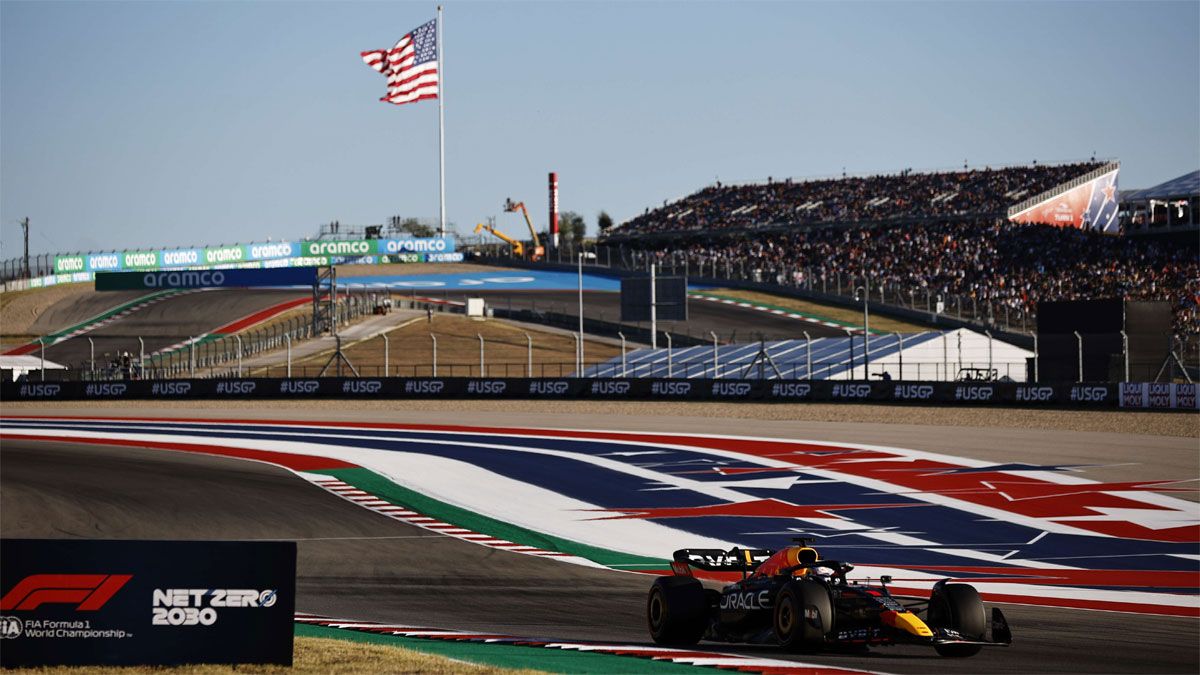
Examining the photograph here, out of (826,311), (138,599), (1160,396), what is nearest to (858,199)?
(826,311)

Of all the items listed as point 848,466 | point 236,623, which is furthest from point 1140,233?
point 236,623

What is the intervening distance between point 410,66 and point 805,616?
72977mm

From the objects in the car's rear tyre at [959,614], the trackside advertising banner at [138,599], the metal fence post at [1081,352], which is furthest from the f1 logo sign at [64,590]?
the metal fence post at [1081,352]

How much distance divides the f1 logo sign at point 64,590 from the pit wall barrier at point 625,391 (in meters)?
32.1

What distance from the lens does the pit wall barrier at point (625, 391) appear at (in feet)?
122

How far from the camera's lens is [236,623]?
33.4ft

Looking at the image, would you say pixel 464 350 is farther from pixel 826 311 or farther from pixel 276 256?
pixel 276 256

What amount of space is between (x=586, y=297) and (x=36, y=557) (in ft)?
230

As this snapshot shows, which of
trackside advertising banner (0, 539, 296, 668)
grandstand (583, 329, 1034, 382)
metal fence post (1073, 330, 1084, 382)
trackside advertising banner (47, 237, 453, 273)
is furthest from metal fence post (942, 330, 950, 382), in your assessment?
trackside advertising banner (47, 237, 453, 273)

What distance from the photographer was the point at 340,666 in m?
11.0

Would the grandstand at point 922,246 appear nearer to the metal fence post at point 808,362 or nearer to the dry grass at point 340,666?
the metal fence post at point 808,362

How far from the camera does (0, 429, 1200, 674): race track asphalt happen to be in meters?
12.0

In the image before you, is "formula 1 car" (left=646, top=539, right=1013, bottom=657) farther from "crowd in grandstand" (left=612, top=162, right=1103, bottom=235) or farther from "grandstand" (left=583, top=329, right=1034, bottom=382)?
"crowd in grandstand" (left=612, top=162, right=1103, bottom=235)

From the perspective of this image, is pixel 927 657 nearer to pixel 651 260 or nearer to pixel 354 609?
pixel 354 609
